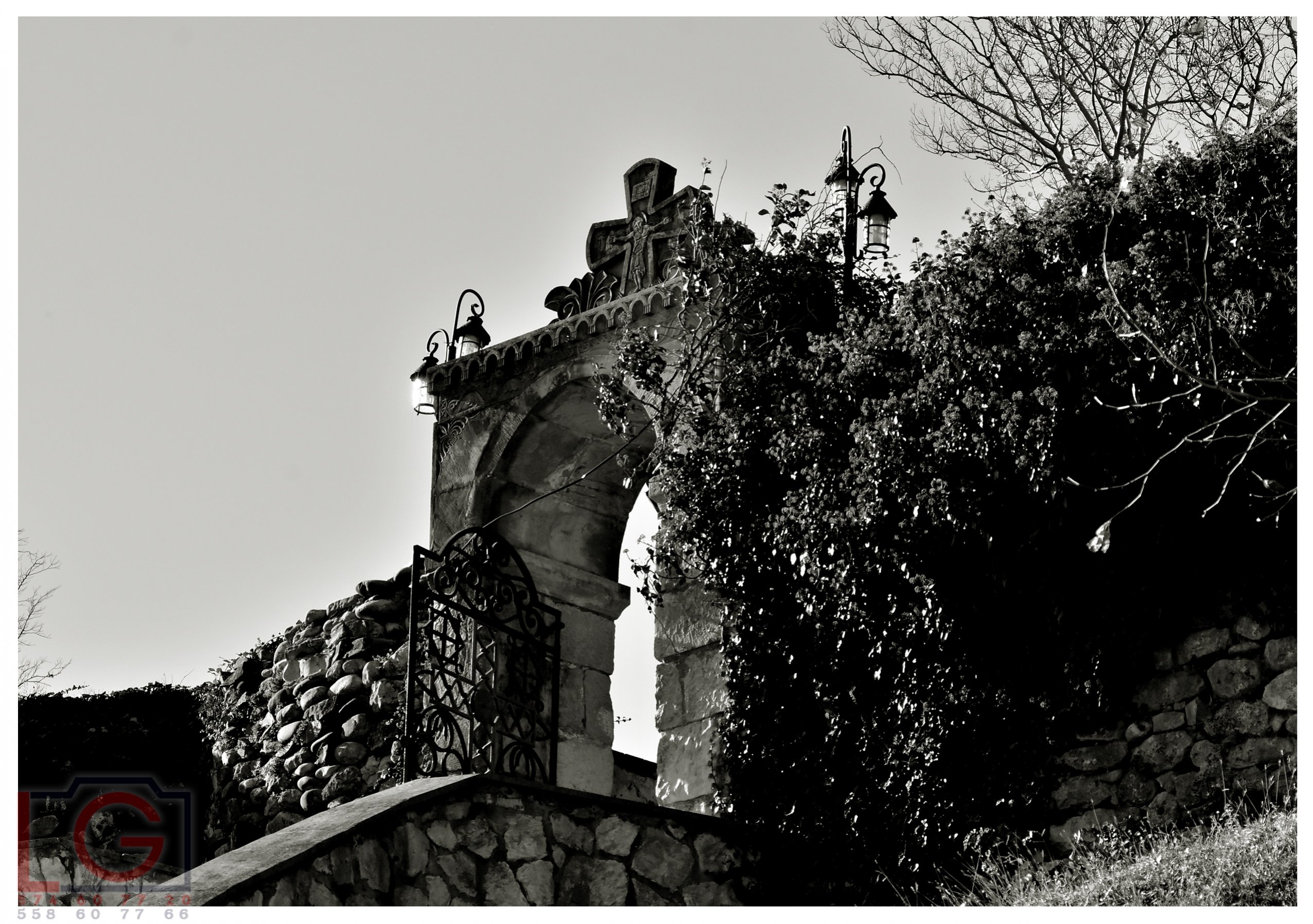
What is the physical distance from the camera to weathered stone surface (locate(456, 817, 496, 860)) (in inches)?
267

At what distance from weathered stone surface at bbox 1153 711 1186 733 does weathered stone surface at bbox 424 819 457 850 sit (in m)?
3.04

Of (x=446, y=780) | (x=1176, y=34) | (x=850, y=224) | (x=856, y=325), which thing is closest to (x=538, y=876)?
(x=446, y=780)

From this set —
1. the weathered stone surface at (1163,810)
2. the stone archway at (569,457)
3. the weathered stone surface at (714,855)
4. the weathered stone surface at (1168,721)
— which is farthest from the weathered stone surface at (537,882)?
the weathered stone surface at (1168,721)

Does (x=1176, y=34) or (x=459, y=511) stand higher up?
(x=1176, y=34)

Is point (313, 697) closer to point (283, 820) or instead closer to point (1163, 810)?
point (283, 820)

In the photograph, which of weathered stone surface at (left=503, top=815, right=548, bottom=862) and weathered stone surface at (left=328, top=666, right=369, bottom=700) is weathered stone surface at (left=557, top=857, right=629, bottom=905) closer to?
weathered stone surface at (left=503, top=815, right=548, bottom=862)

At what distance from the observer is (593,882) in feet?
23.4

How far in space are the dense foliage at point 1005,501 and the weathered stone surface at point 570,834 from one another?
0.82 metres

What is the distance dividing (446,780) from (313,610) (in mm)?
3913

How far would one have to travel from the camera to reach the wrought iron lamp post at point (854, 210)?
8.26m

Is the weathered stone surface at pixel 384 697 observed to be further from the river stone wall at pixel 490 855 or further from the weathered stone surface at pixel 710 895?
the weathered stone surface at pixel 710 895

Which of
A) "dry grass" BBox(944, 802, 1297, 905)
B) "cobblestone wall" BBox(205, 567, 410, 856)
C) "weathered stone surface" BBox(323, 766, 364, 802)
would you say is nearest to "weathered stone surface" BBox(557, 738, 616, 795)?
"cobblestone wall" BBox(205, 567, 410, 856)

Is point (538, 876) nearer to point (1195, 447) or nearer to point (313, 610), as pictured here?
point (1195, 447)

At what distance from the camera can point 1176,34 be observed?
11391 millimetres
